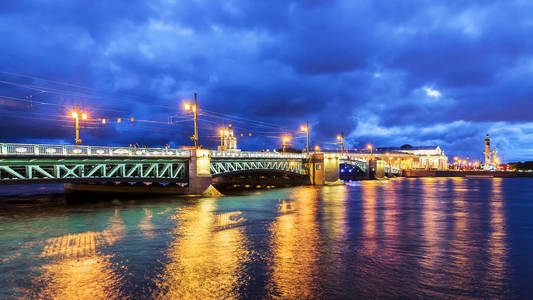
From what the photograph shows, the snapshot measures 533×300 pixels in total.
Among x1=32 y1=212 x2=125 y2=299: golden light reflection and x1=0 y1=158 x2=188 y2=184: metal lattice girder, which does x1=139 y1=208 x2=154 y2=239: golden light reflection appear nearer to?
x1=32 y1=212 x2=125 y2=299: golden light reflection

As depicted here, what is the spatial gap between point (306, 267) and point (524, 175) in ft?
555

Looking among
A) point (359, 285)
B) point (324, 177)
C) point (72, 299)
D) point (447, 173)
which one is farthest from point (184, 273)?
point (447, 173)

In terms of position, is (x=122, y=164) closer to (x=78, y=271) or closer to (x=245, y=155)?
(x=245, y=155)

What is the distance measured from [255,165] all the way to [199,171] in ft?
52.6

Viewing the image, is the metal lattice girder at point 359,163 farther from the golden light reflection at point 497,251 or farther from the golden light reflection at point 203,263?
the golden light reflection at point 203,263

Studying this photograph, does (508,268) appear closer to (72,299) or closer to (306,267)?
(306,267)

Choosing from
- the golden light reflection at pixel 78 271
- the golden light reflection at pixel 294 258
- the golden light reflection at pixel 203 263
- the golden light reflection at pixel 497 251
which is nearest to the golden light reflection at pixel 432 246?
the golden light reflection at pixel 497 251

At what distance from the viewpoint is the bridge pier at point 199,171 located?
47594 mm

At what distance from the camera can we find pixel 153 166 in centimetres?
4494

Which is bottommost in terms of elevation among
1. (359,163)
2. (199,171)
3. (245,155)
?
(199,171)

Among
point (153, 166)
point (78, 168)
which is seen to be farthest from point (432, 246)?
point (78, 168)

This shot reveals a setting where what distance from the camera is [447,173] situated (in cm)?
15075

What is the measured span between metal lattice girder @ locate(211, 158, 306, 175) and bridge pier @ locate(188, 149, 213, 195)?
11.0 ft

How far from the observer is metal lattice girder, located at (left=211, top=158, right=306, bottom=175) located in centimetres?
5450
